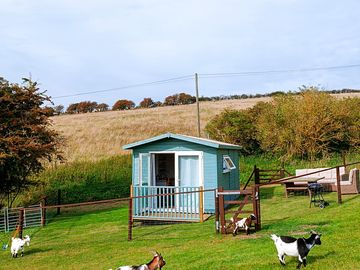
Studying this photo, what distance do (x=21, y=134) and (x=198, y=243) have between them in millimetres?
9340

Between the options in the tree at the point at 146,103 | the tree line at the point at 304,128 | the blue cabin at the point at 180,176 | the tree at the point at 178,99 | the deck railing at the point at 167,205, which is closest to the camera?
the deck railing at the point at 167,205

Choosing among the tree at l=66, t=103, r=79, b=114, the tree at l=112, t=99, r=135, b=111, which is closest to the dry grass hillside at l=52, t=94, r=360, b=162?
the tree at l=112, t=99, r=135, b=111

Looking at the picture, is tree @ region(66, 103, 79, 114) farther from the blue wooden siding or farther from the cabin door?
the cabin door

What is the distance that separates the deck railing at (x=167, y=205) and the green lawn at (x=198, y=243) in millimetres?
498

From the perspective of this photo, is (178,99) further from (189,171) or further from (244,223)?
(244,223)

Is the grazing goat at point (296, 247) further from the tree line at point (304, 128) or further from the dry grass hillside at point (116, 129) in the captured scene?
the dry grass hillside at point (116, 129)

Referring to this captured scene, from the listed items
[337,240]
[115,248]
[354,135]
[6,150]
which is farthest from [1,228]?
[354,135]

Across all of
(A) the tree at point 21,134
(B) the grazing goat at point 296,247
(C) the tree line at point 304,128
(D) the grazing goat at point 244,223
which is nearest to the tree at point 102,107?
(C) the tree line at point 304,128

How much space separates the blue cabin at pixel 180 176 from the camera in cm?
1313

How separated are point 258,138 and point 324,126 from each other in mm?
4232

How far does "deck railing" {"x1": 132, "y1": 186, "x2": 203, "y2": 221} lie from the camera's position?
12922 millimetres

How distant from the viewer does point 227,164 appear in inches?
587

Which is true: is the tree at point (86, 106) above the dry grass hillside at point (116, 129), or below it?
above

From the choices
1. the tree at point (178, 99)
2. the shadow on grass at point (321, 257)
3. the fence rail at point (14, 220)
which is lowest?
the fence rail at point (14, 220)
